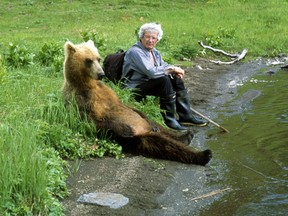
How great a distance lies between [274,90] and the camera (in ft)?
37.9

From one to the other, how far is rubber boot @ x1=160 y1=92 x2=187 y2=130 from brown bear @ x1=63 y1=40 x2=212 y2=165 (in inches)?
47.9

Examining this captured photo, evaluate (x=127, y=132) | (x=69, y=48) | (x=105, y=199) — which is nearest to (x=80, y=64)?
(x=69, y=48)

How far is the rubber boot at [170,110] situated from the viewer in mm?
8117

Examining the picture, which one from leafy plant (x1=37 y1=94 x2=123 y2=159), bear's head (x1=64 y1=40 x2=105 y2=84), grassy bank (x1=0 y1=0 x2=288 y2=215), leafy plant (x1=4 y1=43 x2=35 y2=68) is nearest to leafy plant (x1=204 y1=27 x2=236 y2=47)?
grassy bank (x1=0 y1=0 x2=288 y2=215)

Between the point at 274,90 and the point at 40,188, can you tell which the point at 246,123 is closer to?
the point at 274,90

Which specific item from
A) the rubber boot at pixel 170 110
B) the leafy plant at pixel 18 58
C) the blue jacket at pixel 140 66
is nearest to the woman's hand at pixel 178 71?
the blue jacket at pixel 140 66

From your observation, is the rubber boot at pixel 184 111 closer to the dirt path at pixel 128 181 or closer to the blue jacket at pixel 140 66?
the blue jacket at pixel 140 66

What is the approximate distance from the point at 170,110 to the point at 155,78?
573 millimetres

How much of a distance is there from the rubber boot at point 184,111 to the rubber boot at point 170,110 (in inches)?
11.4

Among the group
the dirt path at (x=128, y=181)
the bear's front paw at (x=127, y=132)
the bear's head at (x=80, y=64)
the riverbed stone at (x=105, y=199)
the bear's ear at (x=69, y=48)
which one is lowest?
the dirt path at (x=128, y=181)

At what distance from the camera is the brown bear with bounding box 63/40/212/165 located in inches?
263

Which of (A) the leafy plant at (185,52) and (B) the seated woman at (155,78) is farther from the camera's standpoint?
(A) the leafy plant at (185,52)

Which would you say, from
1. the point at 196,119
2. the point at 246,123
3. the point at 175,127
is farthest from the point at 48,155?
the point at 246,123

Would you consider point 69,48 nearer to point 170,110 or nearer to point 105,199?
point 170,110
